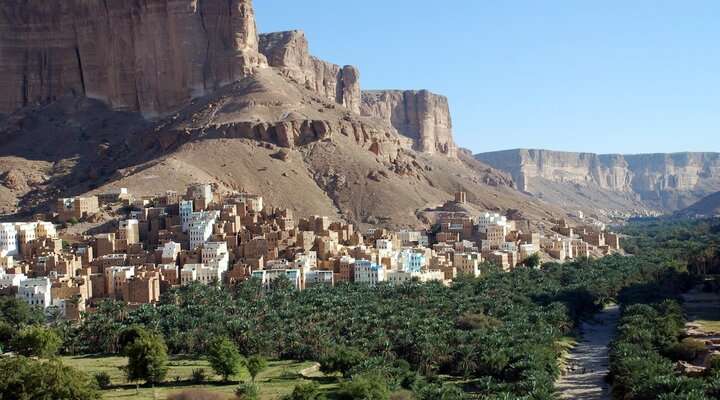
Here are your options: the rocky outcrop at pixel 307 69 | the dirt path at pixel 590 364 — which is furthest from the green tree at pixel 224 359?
the rocky outcrop at pixel 307 69

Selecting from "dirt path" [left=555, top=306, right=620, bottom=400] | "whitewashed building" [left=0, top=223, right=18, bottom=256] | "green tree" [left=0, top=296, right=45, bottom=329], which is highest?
"whitewashed building" [left=0, top=223, right=18, bottom=256]

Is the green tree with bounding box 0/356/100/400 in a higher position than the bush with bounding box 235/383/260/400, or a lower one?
higher

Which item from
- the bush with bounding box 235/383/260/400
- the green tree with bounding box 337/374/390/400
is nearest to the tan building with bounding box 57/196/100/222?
the bush with bounding box 235/383/260/400

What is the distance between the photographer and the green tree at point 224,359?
4856 centimetres

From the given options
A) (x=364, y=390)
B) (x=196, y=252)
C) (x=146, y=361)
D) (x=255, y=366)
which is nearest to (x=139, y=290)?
(x=196, y=252)

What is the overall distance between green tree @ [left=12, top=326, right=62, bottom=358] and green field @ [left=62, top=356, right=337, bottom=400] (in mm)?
1271

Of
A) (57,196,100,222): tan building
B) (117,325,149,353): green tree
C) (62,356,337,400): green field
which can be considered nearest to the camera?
(62,356,337,400): green field

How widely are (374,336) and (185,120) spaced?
258 ft

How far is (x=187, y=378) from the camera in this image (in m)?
49.5

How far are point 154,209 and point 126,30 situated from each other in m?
66.5

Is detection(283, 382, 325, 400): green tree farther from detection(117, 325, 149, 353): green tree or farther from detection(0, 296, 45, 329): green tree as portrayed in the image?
detection(0, 296, 45, 329): green tree

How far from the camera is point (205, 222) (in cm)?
8069

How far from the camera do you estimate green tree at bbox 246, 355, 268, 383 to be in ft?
160

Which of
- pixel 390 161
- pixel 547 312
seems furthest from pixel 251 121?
pixel 547 312
